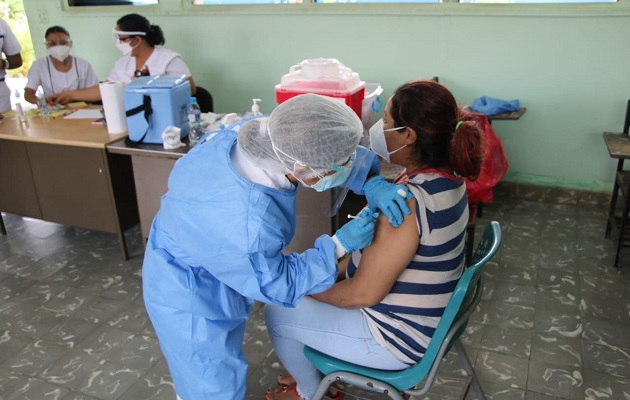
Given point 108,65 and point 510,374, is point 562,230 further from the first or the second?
point 108,65

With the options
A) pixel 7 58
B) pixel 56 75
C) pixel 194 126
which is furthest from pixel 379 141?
pixel 7 58

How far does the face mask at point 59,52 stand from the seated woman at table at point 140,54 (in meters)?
0.26

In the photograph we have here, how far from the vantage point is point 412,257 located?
4.23 ft

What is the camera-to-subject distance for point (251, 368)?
2.03 meters

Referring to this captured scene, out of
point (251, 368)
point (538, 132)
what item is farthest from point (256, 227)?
point (538, 132)

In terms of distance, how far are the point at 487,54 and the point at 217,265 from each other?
9.02 ft

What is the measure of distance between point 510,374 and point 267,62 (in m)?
2.87

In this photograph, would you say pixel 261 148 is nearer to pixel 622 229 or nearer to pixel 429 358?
pixel 429 358

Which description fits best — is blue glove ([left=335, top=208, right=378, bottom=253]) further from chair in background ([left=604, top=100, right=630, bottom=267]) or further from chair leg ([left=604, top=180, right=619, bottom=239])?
chair leg ([left=604, top=180, right=619, bottom=239])

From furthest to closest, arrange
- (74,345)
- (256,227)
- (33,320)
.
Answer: (33,320) < (74,345) < (256,227)

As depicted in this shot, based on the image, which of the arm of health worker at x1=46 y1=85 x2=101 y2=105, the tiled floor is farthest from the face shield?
the tiled floor

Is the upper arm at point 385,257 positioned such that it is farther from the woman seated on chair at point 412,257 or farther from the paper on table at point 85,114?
the paper on table at point 85,114

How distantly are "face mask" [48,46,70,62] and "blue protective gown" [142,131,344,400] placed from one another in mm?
2623

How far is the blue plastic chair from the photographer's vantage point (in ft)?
3.98
